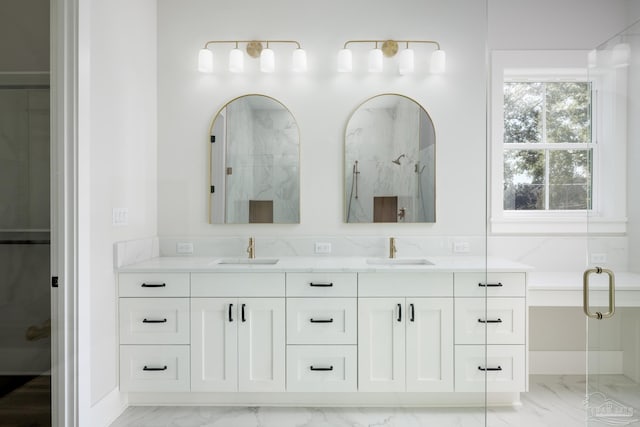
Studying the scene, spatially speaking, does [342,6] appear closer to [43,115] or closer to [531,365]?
[43,115]

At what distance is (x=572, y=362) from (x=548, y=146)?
91 cm

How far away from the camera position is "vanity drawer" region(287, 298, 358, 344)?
2.46 metres

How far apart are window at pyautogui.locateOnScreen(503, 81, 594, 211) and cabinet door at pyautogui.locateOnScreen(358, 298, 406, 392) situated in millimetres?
1044

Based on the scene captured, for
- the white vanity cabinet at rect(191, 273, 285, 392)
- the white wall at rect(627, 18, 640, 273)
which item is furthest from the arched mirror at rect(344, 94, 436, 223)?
the white wall at rect(627, 18, 640, 273)

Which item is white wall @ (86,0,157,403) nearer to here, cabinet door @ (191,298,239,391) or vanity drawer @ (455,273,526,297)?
cabinet door @ (191,298,239,391)

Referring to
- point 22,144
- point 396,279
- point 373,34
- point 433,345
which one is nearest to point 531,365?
point 433,345

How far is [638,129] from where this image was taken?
142 centimetres

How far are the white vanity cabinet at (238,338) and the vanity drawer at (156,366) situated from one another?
65 mm

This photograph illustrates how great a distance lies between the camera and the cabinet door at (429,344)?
246cm

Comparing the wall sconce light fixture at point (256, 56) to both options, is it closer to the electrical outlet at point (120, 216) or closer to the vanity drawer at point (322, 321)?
the electrical outlet at point (120, 216)

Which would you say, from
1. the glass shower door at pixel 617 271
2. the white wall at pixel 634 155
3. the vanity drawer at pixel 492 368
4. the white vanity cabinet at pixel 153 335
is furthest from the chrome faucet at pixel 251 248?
the white wall at pixel 634 155

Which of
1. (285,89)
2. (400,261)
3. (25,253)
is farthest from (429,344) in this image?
(25,253)

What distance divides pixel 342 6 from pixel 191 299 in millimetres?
2288

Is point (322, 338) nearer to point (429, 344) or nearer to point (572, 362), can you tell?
point (429, 344)
